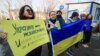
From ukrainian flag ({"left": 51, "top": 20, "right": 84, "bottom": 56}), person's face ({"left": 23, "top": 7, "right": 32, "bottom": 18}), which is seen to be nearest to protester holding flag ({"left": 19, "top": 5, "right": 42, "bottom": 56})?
person's face ({"left": 23, "top": 7, "right": 32, "bottom": 18})

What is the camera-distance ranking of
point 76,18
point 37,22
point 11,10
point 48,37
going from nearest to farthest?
point 37,22, point 48,37, point 76,18, point 11,10

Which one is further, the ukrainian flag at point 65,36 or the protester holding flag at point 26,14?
the ukrainian flag at point 65,36

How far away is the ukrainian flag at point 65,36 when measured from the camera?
7.11 meters

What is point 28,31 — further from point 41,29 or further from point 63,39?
point 63,39

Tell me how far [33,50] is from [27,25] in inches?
22.3

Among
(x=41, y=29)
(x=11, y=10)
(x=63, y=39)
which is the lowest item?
(x=11, y=10)

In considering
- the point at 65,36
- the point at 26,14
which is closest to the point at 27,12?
the point at 26,14

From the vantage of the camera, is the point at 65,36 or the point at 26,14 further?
the point at 65,36

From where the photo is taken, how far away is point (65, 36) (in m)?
7.98

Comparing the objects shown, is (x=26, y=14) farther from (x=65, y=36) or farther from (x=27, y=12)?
(x=65, y=36)

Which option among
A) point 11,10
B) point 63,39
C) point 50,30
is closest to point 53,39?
point 50,30

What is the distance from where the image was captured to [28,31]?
17.7 feet

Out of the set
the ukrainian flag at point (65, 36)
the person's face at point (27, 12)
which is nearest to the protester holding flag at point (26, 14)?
the person's face at point (27, 12)

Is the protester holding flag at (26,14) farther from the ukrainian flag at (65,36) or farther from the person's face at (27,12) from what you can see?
Answer: the ukrainian flag at (65,36)
